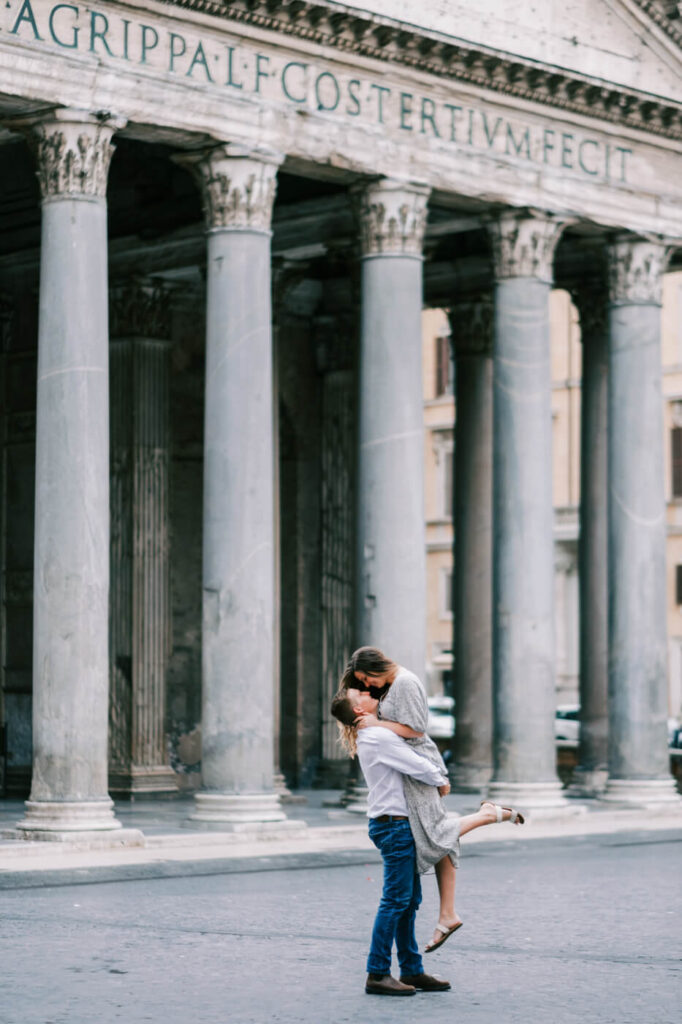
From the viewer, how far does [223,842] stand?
24.5 meters

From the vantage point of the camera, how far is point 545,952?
1481 centimetres

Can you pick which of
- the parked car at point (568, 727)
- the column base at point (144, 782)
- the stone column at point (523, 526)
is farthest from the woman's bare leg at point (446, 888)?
the parked car at point (568, 727)

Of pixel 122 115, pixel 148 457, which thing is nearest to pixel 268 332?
pixel 122 115

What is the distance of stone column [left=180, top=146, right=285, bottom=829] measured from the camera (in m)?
25.3

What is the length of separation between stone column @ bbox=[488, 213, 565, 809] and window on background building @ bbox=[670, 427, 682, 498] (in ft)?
114

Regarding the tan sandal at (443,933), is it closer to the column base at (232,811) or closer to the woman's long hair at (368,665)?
the woman's long hair at (368,665)

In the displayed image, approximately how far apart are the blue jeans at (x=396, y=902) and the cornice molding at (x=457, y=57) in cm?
1440

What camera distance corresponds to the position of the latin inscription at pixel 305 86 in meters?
23.6

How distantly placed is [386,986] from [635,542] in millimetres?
19121

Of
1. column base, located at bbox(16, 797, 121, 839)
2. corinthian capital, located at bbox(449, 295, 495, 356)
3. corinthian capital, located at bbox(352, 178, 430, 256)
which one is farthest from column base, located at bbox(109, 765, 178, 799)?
corinthian capital, located at bbox(352, 178, 430, 256)

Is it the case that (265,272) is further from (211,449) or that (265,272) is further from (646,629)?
(646,629)

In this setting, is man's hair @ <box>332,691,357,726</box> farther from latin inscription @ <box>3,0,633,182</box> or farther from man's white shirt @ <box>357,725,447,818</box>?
latin inscription @ <box>3,0,633,182</box>

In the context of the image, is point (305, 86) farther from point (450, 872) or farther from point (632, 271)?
point (450, 872)

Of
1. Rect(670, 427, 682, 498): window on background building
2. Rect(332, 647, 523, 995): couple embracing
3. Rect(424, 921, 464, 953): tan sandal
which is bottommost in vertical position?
Rect(424, 921, 464, 953): tan sandal
